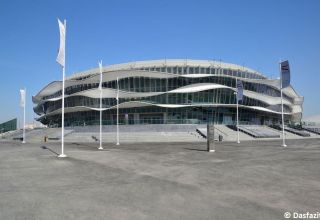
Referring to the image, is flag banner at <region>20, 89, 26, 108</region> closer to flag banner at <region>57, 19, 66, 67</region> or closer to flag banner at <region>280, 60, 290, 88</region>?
flag banner at <region>57, 19, 66, 67</region>

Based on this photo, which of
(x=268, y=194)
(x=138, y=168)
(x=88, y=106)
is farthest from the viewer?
(x=88, y=106)

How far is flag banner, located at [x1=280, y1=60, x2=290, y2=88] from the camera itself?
38.4 metres

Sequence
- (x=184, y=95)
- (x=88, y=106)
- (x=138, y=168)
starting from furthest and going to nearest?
1. (x=88, y=106)
2. (x=184, y=95)
3. (x=138, y=168)

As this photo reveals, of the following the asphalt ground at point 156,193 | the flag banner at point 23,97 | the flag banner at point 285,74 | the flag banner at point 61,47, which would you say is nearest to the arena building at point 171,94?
the flag banner at point 23,97

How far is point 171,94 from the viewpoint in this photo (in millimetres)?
68438

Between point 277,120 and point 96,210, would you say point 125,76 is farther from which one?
point 96,210

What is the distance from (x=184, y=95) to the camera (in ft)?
224

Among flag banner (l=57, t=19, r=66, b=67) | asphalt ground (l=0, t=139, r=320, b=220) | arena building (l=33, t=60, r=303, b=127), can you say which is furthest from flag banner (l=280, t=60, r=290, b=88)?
arena building (l=33, t=60, r=303, b=127)

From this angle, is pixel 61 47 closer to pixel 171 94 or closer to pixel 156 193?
pixel 156 193

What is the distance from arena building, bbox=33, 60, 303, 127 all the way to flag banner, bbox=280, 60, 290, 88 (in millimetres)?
28217

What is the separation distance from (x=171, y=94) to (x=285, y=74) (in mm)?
31891

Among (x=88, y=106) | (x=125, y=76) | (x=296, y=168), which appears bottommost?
(x=296, y=168)

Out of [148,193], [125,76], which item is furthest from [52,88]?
[148,193]

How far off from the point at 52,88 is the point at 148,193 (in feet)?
260
